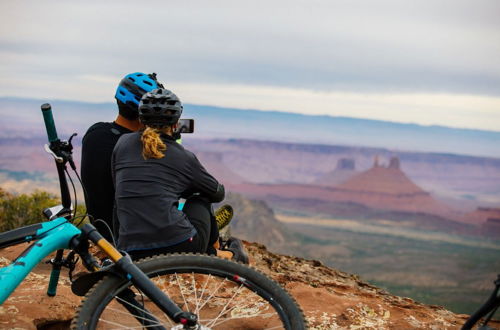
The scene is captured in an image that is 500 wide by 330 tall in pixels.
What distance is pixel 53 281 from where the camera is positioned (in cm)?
533

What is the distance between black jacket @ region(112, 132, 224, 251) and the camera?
4.68 metres

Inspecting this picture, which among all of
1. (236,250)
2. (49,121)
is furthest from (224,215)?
(49,121)

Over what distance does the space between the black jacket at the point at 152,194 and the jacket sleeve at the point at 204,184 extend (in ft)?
0.04

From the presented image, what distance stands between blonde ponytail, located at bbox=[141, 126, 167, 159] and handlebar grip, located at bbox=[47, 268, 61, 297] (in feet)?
4.32

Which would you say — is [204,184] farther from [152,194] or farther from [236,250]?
[236,250]

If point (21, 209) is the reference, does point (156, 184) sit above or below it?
above

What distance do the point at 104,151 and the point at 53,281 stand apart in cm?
132

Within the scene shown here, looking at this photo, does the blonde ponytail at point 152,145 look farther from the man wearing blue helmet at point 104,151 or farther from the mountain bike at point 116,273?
the man wearing blue helmet at point 104,151

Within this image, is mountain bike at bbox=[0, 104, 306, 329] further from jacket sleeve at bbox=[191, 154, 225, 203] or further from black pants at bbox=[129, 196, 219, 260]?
jacket sleeve at bbox=[191, 154, 225, 203]

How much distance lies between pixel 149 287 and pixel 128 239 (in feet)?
3.28

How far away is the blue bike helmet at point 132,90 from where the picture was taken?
5.92 m

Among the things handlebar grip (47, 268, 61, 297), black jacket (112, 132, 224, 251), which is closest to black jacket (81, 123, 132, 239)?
handlebar grip (47, 268, 61, 297)

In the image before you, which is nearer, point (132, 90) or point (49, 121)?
point (49, 121)

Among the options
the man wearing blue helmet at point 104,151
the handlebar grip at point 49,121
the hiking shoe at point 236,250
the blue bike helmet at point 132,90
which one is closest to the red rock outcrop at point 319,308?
the hiking shoe at point 236,250
